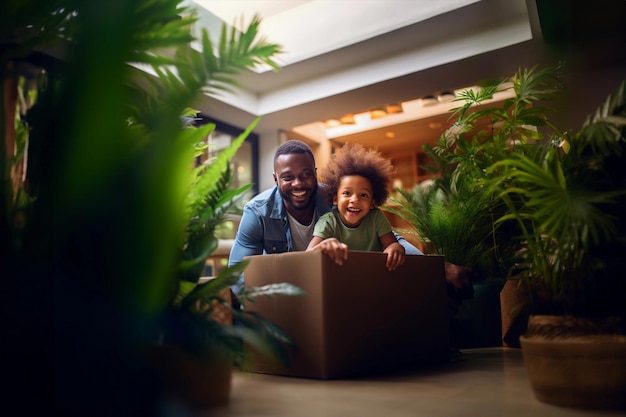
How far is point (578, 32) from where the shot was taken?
3.42m

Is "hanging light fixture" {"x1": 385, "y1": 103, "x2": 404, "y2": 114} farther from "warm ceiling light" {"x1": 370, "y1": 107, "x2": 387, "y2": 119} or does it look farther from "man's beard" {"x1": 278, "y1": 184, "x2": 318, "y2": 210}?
"man's beard" {"x1": 278, "y1": 184, "x2": 318, "y2": 210}

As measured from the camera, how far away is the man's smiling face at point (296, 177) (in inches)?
90.4

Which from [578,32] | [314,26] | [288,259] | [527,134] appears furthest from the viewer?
[314,26]

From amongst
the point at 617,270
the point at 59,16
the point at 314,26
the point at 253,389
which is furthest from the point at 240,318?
the point at 314,26

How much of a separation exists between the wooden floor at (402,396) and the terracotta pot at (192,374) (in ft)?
0.12

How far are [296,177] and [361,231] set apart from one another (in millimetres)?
473

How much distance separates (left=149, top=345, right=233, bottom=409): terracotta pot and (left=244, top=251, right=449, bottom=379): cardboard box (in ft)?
1.09

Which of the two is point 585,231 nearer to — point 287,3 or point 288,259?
point 288,259

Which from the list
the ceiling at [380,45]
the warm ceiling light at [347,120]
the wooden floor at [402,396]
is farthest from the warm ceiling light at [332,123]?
the wooden floor at [402,396]

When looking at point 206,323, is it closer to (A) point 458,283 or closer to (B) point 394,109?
(A) point 458,283

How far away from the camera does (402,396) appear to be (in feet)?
4.21

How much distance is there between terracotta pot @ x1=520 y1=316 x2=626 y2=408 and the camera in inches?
43.6

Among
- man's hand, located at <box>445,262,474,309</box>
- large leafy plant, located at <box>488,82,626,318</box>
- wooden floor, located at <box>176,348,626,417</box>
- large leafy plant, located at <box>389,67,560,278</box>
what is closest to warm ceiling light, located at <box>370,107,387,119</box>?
large leafy plant, located at <box>389,67,560,278</box>

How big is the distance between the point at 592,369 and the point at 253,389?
87cm
